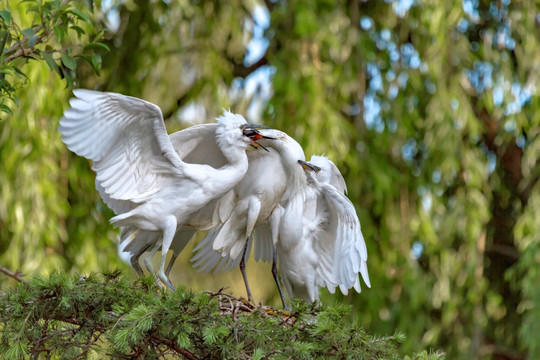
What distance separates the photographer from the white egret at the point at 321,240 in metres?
2.29

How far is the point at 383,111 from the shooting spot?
3.81 m

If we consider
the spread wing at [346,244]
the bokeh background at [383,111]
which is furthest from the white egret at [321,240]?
the bokeh background at [383,111]

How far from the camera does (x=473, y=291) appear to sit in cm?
393

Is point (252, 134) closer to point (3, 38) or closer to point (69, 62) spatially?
point (69, 62)

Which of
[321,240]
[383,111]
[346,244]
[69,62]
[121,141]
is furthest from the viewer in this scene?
[383,111]

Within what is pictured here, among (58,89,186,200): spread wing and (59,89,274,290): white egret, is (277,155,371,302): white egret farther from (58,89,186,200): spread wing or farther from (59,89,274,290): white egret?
(58,89,186,200): spread wing

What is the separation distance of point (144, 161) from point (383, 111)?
77.1 inches

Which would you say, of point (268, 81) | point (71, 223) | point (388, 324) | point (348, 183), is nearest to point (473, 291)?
point (388, 324)

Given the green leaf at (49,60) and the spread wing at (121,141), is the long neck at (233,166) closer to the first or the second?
the spread wing at (121,141)

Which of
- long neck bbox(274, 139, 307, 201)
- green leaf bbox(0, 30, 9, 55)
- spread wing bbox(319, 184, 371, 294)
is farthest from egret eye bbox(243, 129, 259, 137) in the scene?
green leaf bbox(0, 30, 9, 55)

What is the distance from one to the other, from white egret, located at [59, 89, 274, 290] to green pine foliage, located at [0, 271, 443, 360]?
34 centimetres

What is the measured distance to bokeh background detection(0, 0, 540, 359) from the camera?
11.6 ft

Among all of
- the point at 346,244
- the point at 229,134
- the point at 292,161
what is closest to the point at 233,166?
the point at 229,134

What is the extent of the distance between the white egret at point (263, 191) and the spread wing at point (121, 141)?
23cm
